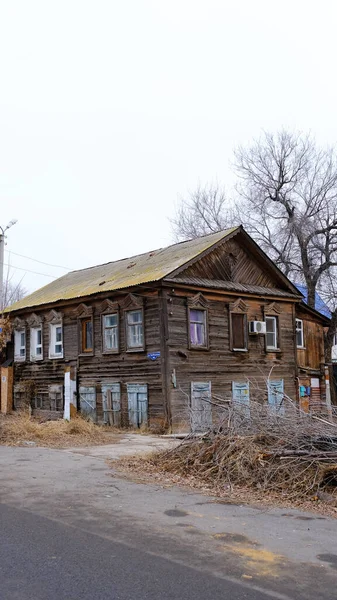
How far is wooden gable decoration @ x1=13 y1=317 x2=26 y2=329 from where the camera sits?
2745 centimetres

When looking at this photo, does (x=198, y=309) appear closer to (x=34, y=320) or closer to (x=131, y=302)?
(x=131, y=302)

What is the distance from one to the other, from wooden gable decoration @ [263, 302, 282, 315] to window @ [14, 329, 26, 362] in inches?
420

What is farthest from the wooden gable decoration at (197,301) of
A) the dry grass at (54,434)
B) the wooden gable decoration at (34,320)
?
the wooden gable decoration at (34,320)

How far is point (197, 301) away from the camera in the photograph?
72.7ft

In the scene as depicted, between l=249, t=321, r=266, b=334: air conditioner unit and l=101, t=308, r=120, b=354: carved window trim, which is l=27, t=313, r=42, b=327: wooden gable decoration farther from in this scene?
l=249, t=321, r=266, b=334: air conditioner unit

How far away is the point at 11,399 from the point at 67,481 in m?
17.5

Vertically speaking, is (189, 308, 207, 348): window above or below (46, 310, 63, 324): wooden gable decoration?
below

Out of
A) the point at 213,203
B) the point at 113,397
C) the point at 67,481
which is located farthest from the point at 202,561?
the point at 213,203

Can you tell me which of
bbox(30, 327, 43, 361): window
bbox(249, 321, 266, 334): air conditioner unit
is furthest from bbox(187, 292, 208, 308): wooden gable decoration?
bbox(30, 327, 43, 361): window

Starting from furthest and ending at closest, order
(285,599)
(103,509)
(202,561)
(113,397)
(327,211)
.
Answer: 1. (327,211)
2. (113,397)
3. (103,509)
4. (202,561)
5. (285,599)

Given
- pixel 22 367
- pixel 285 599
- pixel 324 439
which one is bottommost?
pixel 285 599

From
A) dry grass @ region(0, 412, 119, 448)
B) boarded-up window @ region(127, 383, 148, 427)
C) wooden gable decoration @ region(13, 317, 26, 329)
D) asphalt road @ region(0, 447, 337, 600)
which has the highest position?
wooden gable decoration @ region(13, 317, 26, 329)

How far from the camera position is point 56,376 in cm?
2519

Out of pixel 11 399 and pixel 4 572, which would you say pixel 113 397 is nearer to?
pixel 11 399
